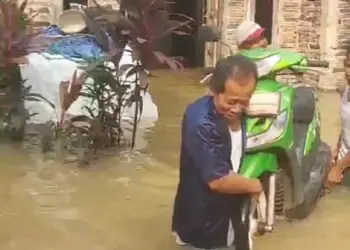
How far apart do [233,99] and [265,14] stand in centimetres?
718

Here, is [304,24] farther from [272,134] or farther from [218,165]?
[218,165]

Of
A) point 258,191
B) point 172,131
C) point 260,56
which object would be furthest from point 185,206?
point 172,131

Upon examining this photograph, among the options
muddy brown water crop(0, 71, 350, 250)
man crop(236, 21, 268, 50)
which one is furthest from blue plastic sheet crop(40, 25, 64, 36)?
man crop(236, 21, 268, 50)

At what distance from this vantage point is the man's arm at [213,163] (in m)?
2.79

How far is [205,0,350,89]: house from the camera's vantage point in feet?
30.2

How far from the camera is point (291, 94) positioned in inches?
157

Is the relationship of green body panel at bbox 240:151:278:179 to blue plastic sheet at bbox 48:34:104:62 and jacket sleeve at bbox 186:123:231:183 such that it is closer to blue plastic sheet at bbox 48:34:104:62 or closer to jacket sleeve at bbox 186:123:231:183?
jacket sleeve at bbox 186:123:231:183

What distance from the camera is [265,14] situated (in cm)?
986

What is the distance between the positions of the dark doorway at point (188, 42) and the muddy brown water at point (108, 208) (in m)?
5.42

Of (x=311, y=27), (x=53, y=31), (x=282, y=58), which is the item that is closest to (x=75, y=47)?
(x=53, y=31)

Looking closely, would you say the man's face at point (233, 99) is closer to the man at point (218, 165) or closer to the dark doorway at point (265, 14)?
the man at point (218, 165)

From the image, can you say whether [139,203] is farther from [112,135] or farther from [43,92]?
[43,92]

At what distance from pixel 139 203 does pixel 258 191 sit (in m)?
1.72

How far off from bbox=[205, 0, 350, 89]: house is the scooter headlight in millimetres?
5223
